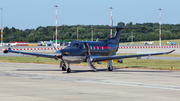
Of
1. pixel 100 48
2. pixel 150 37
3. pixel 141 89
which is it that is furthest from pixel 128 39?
pixel 141 89

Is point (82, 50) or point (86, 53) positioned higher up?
point (82, 50)

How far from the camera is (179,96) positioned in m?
13.7

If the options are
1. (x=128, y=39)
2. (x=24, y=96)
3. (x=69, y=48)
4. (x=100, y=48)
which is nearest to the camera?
(x=24, y=96)

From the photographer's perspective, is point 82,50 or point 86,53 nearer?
point 82,50

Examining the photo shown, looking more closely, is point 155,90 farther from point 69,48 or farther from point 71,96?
point 69,48

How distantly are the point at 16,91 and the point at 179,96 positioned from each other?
25.2 feet

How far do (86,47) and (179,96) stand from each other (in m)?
14.4

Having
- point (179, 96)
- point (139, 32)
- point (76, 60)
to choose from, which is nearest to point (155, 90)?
point (179, 96)

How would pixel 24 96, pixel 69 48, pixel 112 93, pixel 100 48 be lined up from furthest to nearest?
1. pixel 100 48
2. pixel 69 48
3. pixel 112 93
4. pixel 24 96

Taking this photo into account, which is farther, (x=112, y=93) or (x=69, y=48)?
(x=69, y=48)

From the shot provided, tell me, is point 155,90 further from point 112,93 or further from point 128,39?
point 128,39

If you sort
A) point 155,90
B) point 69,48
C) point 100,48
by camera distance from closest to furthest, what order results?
point 155,90, point 69,48, point 100,48

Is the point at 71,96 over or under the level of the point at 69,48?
under

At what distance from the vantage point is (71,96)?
13.6 m
